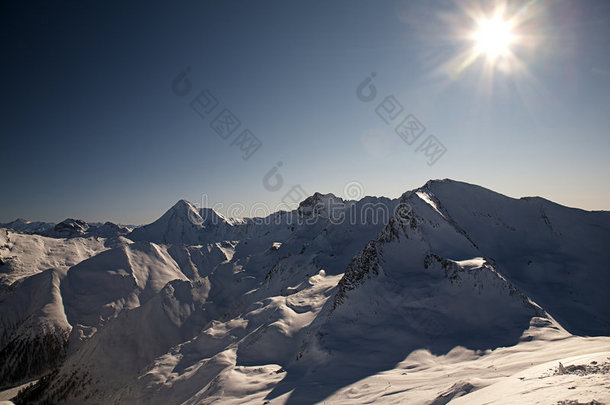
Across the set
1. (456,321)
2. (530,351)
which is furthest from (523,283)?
(530,351)

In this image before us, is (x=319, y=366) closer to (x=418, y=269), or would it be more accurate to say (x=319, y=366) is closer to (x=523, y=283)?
(x=418, y=269)

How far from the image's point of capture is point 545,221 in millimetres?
45688

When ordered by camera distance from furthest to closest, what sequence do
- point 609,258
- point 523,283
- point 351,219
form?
point 351,219 < point 609,258 < point 523,283

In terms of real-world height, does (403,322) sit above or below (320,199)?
below

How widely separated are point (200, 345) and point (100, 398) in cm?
3849

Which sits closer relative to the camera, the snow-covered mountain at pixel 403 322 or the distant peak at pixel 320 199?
the snow-covered mountain at pixel 403 322

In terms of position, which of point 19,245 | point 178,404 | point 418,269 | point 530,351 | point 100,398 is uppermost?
point 19,245

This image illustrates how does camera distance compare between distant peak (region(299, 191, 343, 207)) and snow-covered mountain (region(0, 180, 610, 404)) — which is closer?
snow-covered mountain (region(0, 180, 610, 404))

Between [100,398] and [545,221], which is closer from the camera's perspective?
[545,221]

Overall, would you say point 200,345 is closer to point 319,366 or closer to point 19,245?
point 319,366

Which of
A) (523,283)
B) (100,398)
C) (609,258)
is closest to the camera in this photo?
(523,283)

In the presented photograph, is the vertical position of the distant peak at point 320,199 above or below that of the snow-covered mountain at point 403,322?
above

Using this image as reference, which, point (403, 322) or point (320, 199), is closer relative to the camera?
point (403, 322)

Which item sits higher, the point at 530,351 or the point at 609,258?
the point at 530,351
